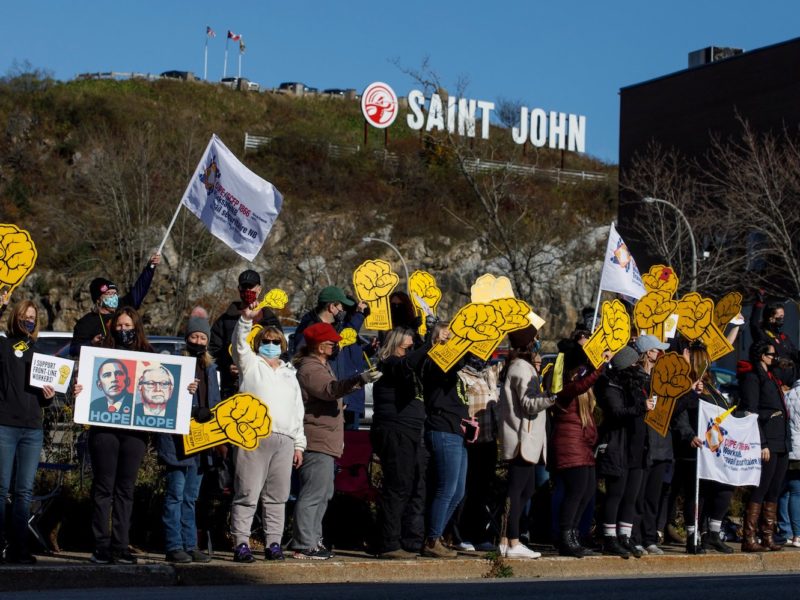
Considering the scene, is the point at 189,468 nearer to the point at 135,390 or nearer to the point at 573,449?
the point at 135,390

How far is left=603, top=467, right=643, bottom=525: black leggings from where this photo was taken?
37.3 feet

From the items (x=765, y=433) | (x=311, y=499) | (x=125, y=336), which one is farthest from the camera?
(x=765, y=433)

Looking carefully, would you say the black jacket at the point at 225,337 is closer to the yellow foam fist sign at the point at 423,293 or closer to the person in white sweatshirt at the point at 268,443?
the person in white sweatshirt at the point at 268,443

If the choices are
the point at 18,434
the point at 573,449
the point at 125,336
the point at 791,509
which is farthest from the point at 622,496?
the point at 18,434

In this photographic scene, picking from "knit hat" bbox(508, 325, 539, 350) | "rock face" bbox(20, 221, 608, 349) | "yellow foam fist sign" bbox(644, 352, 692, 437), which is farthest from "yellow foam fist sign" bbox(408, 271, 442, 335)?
"rock face" bbox(20, 221, 608, 349)

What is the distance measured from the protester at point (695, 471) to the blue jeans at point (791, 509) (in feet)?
3.60

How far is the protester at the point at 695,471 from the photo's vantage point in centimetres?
1216

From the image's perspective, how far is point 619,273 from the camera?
15625 mm

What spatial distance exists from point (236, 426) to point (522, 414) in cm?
266

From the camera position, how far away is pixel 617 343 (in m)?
10.8

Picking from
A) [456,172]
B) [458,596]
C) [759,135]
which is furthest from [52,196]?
[458,596]

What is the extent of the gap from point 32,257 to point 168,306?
41.5 m

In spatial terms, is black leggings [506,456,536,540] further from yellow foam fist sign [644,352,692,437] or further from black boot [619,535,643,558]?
yellow foam fist sign [644,352,692,437]

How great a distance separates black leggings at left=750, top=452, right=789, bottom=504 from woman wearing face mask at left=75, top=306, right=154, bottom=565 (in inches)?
254
